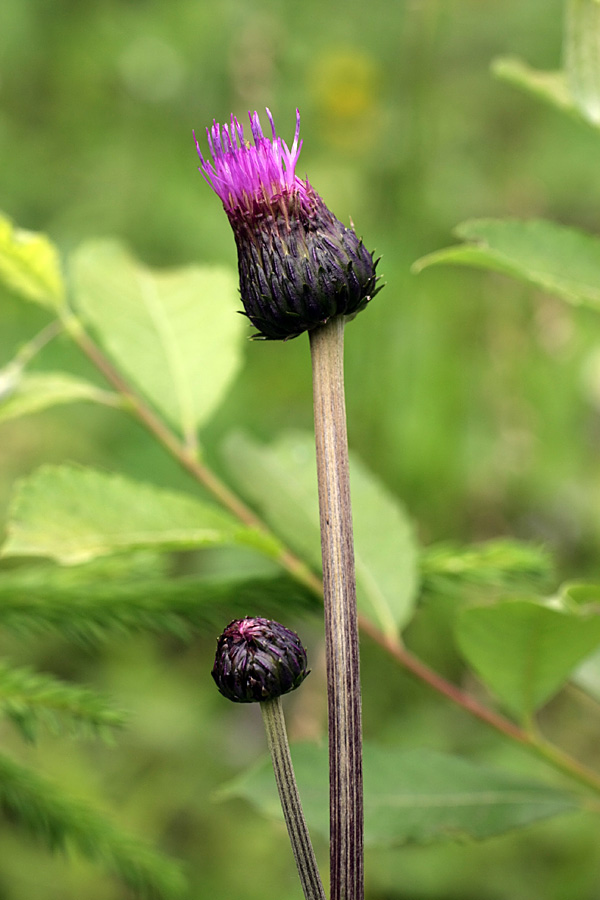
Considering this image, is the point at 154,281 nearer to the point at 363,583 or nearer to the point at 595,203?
the point at 363,583

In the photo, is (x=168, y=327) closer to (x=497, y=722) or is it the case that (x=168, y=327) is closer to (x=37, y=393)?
(x=37, y=393)

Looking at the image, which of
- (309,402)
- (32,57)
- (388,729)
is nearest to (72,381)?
(388,729)

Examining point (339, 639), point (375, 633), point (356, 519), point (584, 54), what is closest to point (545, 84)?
point (584, 54)

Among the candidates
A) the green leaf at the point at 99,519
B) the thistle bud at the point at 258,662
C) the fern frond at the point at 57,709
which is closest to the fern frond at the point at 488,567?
the green leaf at the point at 99,519

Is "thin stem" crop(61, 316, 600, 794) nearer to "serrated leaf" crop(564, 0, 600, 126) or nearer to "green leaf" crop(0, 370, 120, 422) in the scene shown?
"green leaf" crop(0, 370, 120, 422)

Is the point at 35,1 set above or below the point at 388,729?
above

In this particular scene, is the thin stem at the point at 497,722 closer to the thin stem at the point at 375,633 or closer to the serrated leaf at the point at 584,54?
the thin stem at the point at 375,633
